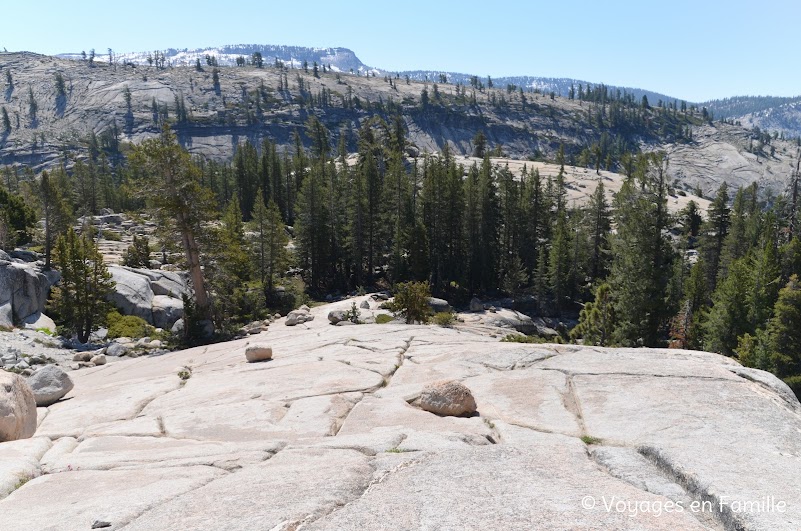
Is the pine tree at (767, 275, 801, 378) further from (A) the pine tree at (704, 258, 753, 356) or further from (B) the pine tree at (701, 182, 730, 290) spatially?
(B) the pine tree at (701, 182, 730, 290)

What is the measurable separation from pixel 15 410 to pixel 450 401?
7773 millimetres

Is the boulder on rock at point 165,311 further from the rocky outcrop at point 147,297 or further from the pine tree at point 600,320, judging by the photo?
the pine tree at point 600,320

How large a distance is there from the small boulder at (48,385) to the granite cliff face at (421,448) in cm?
36

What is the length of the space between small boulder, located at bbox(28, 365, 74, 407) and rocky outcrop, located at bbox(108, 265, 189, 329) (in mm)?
24064

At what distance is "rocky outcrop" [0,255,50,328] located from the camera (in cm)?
3254

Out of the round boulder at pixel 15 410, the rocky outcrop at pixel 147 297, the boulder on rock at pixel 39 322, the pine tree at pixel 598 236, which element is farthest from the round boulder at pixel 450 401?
the pine tree at pixel 598 236

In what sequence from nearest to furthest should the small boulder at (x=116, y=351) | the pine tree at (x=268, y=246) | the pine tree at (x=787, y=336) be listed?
the small boulder at (x=116, y=351) < the pine tree at (x=787, y=336) < the pine tree at (x=268, y=246)

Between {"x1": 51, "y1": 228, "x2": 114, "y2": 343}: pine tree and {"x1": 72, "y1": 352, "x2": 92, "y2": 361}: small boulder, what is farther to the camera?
{"x1": 51, "y1": 228, "x2": 114, "y2": 343}: pine tree

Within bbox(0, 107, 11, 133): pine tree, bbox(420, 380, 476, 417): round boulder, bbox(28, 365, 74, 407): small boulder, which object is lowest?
bbox(28, 365, 74, 407): small boulder

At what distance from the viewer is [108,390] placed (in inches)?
508

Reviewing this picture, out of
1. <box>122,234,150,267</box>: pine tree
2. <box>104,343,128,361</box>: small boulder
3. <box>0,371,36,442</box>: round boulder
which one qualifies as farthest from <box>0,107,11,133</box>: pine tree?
<box>0,371,36,442</box>: round boulder

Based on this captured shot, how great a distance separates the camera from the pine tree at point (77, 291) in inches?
1225

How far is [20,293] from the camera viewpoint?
110ft

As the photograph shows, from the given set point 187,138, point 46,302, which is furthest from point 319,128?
point 187,138
